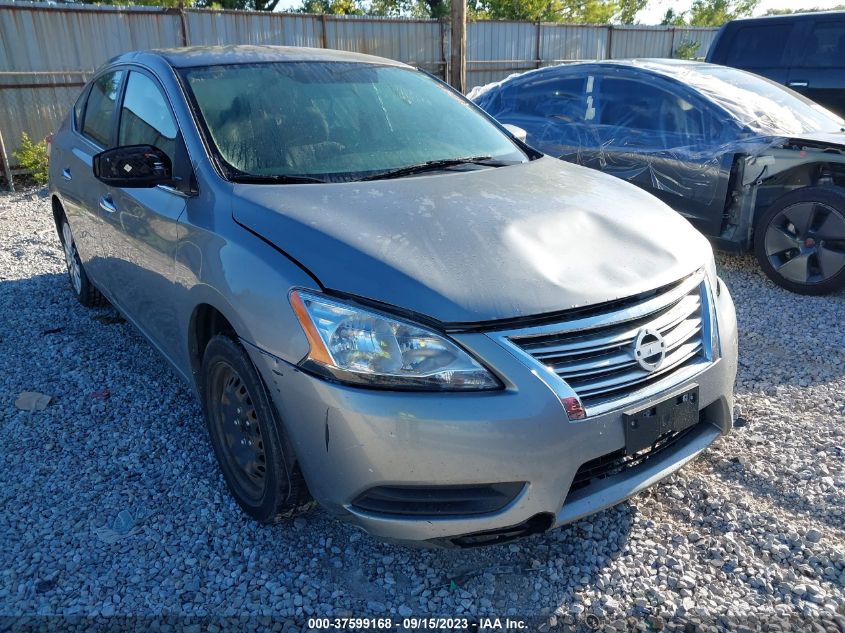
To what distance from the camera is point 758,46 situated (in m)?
7.93

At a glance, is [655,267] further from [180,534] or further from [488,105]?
[488,105]

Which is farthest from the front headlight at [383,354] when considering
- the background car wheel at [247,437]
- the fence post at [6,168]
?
the fence post at [6,168]

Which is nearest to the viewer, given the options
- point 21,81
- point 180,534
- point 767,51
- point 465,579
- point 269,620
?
point 269,620

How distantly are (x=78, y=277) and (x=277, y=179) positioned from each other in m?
2.85

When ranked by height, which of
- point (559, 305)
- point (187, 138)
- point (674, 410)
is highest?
point (187, 138)

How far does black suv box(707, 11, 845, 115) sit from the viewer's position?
7453mm

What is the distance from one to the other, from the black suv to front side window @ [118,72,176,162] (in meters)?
7.18

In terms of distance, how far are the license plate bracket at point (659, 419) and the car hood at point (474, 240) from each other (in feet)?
1.22

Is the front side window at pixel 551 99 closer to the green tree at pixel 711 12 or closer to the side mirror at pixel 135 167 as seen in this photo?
the side mirror at pixel 135 167

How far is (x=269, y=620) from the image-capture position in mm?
2189

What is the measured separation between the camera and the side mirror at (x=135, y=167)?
2738 mm

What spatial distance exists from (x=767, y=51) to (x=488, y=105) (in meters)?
3.63

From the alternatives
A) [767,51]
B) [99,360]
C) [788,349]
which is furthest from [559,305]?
[767,51]

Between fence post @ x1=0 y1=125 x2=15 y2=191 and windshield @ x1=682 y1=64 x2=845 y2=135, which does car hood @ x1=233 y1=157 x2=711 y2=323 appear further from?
fence post @ x1=0 y1=125 x2=15 y2=191
